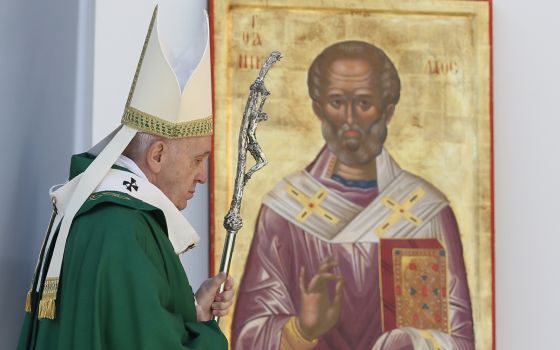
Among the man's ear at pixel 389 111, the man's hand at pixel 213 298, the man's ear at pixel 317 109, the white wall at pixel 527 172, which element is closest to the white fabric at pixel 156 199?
the man's hand at pixel 213 298

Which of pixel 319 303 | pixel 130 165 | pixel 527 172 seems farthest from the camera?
pixel 527 172

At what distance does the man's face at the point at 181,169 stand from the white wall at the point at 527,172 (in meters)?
2.13

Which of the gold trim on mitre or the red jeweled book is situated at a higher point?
the gold trim on mitre

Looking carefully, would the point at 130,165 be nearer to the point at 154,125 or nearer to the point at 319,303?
the point at 154,125

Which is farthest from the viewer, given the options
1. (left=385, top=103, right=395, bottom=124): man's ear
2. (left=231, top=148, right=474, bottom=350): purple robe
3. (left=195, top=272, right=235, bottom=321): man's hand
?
(left=385, top=103, right=395, bottom=124): man's ear

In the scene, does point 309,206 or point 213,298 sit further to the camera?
point 309,206

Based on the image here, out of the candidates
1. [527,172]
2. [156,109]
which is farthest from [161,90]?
[527,172]

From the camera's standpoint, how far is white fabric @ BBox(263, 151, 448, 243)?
485 centimetres

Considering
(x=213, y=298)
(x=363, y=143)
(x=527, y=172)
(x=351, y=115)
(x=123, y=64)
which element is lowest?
(x=213, y=298)

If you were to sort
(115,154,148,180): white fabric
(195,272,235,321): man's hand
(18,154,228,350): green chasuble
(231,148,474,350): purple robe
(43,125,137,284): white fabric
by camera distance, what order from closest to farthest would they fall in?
1. (18,154,228,350): green chasuble
2. (43,125,137,284): white fabric
3. (115,154,148,180): white fabric
4. (195,272,235,321): man's hand
5. (231,148,474,350): purple robe

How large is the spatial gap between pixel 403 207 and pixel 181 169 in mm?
1889

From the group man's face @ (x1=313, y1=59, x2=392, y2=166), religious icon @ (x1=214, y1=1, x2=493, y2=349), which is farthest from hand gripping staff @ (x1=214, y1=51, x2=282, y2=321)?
man's face @ (x1=313, y1=59, x2=392, y2=166)

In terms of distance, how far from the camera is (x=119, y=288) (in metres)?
2.89

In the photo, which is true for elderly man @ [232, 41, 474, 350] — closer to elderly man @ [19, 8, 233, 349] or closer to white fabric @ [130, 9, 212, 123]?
elderly man @ [19, 8, 233, 349]
